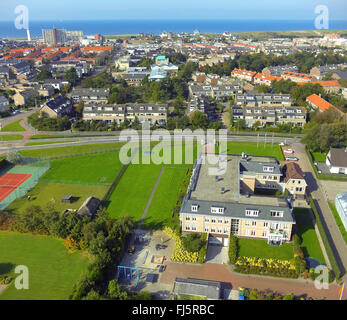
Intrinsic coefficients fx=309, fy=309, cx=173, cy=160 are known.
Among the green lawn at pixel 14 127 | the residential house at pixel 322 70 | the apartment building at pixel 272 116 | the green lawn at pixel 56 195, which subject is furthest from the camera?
the residential house at pixel 322 70

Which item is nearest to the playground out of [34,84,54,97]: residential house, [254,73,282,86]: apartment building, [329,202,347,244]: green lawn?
[329,202,347,244]: green lawn

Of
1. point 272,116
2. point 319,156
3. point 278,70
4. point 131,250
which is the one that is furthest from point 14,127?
point 278,70

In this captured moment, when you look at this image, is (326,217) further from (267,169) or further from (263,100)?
(263,100)

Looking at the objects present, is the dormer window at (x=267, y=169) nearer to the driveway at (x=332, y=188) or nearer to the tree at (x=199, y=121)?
the driveway at (x=332, y=188)

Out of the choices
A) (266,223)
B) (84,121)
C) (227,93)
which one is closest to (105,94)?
(84,121)

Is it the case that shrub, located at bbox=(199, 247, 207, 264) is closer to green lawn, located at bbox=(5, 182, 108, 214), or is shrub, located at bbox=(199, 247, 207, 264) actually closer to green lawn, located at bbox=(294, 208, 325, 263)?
green lawn, located at bbox=(294, 208, 325, 263)

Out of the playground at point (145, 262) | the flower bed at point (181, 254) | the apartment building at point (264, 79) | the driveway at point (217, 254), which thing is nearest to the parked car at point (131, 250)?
the playground at point (145, 262)
